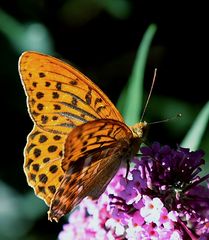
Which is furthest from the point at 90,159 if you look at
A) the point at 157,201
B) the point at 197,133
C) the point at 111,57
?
the point at 111,57

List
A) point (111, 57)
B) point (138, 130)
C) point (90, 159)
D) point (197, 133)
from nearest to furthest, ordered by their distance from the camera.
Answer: point (90, 159)
point (138, 130)
point (197, 133)
point (111, 57)

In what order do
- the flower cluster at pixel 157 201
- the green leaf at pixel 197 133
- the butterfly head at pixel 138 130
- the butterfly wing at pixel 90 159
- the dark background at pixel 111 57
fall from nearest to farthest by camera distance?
1. the butterfly wing at pixel 90 159
2. the flower cluster at pixel 157 201
3. the butterfly head at pixel 138 130
4. the green leaf at pixel 197 133
5. the dark background at pixel 111 57

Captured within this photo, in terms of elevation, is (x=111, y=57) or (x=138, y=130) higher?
(x=138, y=130)

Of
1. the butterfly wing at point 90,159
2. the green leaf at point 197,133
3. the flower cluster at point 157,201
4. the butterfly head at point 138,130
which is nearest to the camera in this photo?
the butterfly wing at point 90,159

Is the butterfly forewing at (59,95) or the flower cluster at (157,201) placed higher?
the butterfly forewing at (59,95)

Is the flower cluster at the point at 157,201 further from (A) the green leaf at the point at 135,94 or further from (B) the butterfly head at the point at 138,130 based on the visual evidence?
(A) the green leaf at the point at 135,94

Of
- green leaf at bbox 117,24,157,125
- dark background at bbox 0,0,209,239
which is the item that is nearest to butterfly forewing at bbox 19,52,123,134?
green leaf at bbox 117,24,157,125

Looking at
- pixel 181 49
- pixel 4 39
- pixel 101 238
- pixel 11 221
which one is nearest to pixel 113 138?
pixel 101 238

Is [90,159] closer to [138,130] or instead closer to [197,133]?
[138,130]

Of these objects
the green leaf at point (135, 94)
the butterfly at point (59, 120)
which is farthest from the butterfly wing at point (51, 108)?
the green leaf at point (135, 94)
